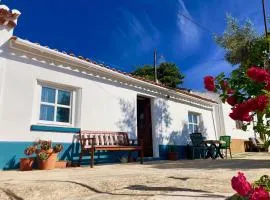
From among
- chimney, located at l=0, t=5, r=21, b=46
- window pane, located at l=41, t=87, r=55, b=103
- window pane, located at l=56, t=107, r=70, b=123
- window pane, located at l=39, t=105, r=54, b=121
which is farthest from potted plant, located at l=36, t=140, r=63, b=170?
chimney, located at l=0, t=5, r=21, b=46

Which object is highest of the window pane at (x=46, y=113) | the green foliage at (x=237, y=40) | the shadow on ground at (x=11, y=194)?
the green foliage at (x=237, y=40)

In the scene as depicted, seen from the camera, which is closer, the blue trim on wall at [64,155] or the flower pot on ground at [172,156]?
the blue trim on wall at [64,155]

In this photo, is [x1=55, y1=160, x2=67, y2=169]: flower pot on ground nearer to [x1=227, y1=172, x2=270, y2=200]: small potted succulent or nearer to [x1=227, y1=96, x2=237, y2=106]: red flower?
[x1=227, y1=96, x2=237, y2=106]: red flower

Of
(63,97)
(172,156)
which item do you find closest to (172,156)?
(172,156)

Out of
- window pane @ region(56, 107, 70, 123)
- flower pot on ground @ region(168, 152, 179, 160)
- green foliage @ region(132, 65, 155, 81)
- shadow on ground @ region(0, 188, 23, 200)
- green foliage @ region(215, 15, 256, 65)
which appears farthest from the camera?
green foliage @ region(132, 65, 155, 81)

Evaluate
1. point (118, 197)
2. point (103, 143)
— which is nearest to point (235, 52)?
point (103, 143)

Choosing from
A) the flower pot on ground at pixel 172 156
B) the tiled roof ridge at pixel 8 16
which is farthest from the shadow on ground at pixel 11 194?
the flower pot on ground at pixel 172 156

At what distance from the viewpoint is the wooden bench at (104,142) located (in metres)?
8.11

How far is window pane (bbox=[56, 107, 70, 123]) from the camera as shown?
27.9 ft

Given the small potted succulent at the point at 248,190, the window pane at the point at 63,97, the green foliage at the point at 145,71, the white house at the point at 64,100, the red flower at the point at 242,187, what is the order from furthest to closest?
1. the green foliage at the point at 145,71
2. the window pane at the point at 63,97
3. the white house at the point at 64,100
4. the red flower at the point at 242,187
5. the small potted succulent at the point at 248,190

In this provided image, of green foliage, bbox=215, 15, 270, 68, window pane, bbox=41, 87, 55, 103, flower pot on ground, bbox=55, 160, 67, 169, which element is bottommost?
flower pot on ground, bbox=55, 160, 67, 169

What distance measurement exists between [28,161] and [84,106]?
101 inches

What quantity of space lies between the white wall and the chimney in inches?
19.9

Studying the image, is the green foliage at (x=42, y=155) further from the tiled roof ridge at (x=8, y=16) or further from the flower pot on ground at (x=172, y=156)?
the flower pot on ground at (x=172, y=156)
